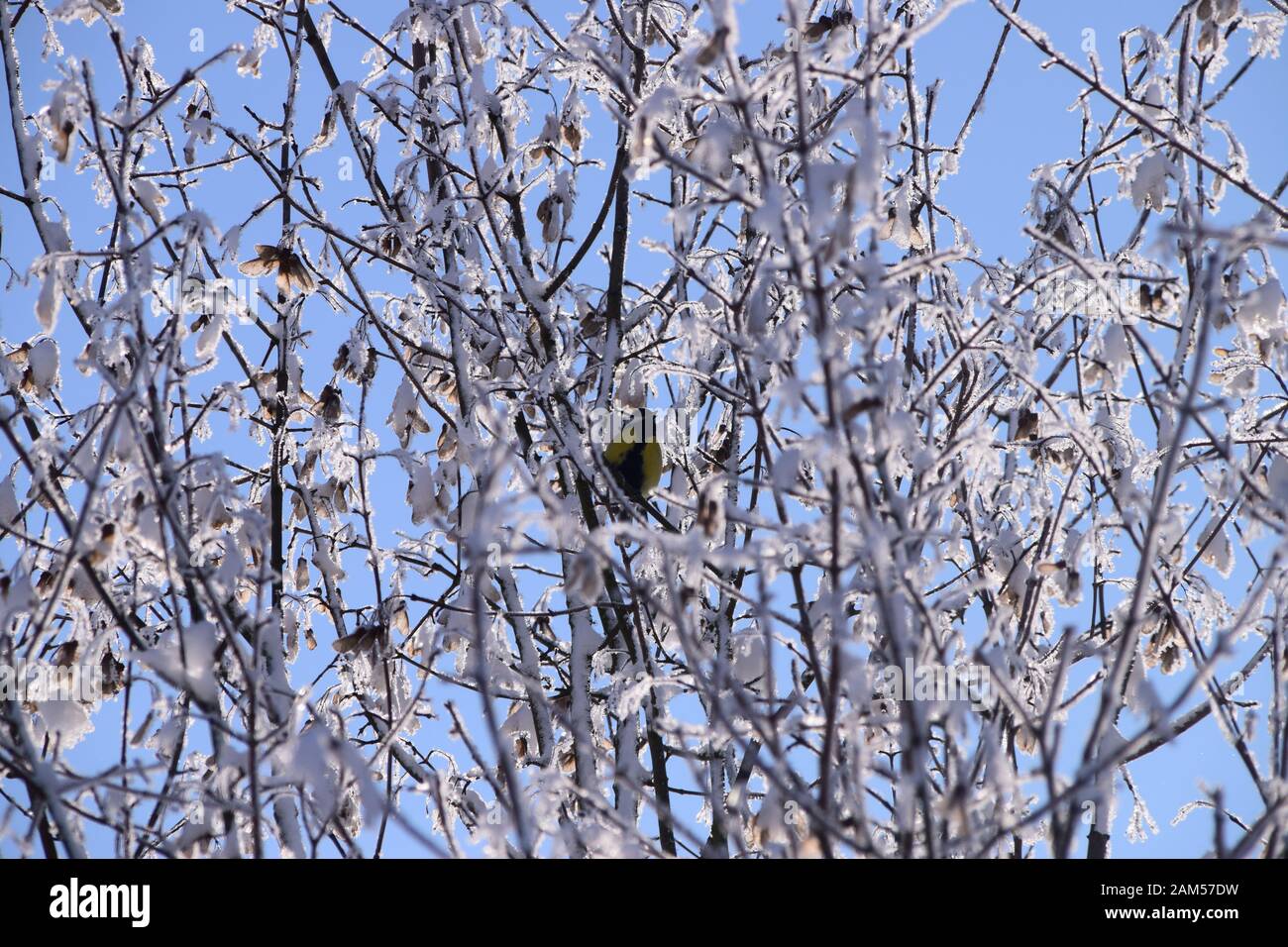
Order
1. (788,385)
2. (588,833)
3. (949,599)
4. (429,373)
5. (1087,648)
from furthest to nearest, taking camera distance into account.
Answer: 1. (429,373)
2. (1087,648)
3. (588,833)
4. (949,599)
5. (788,385)

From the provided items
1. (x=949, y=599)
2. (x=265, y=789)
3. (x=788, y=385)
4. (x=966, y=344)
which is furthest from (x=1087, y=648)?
(x=265, y=789)

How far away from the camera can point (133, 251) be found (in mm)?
2406

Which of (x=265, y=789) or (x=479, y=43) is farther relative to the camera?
(x=479, y=43)

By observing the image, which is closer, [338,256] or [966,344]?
[966,344]

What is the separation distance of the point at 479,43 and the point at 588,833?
2488 mm
